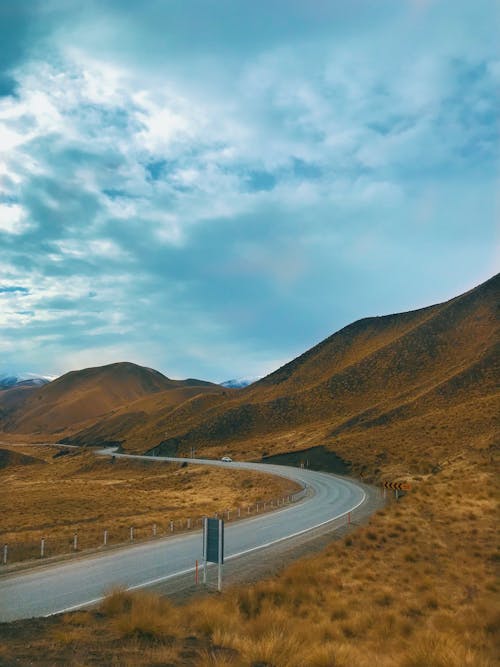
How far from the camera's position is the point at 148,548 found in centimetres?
2127

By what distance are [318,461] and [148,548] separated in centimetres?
5613

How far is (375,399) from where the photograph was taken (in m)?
107

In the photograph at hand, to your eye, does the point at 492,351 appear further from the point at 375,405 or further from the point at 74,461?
the point at 74,461

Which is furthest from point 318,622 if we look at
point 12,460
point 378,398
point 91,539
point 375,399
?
point 12,460

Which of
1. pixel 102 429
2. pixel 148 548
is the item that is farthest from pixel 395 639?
pixel 102 429

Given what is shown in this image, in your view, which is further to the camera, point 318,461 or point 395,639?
point 318,461

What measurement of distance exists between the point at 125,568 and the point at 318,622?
822cm

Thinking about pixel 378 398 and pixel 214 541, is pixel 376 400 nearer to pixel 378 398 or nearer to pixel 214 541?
pixel 378 398

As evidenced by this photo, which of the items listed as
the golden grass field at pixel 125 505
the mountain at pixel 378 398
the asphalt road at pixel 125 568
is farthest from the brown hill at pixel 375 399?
the asphalt road at pixel 125 568

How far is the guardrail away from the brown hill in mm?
32890

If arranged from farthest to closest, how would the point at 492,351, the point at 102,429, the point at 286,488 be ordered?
1. the point at 102,429
2. the point at 492,351
3. the point at 286,488

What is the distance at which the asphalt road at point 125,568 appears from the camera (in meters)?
13.4

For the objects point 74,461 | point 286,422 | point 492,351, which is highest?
point 492,351

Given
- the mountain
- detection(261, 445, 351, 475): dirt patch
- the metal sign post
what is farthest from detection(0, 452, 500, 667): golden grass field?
detection(261, 445, 351, 475): dirt patch
